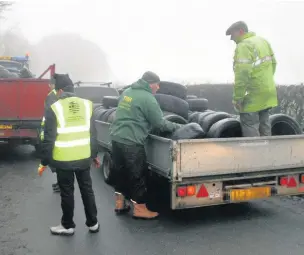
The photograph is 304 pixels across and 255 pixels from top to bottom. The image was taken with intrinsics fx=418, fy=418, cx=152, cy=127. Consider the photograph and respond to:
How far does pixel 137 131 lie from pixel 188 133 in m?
0.67

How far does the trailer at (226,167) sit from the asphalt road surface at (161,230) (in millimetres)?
361

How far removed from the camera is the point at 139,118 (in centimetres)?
547

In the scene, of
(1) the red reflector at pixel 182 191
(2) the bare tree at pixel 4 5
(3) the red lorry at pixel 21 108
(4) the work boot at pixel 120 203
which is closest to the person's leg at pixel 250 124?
(1) the red reflector at pixel 182 191

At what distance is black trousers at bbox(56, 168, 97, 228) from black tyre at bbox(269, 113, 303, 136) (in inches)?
112

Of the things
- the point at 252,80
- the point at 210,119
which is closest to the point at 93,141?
the point at 210,119

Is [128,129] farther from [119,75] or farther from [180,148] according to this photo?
[119,75]

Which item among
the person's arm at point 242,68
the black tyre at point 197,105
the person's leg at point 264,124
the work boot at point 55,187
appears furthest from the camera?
the black tyre at point 197,105

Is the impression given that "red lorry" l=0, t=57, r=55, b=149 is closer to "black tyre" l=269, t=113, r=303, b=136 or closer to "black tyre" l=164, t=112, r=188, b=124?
"black tyre" l=164, t=112, r=188, b=124

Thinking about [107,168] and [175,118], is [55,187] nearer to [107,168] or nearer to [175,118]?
[107,168]

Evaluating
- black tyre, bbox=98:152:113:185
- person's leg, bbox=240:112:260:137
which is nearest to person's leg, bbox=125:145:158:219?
person's leg, bbox=240:112:260:137

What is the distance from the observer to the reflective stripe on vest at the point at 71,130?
4.86m

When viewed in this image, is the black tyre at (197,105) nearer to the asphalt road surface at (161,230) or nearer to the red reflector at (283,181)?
the asphalt road surface at (161,230)

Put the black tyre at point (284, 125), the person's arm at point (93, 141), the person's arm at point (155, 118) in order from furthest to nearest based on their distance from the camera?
the black tyre at point (284, 125), the person's arm at point (155, 118), the person's arm at point (93, 141)

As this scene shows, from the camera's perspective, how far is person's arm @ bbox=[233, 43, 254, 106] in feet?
18.5
